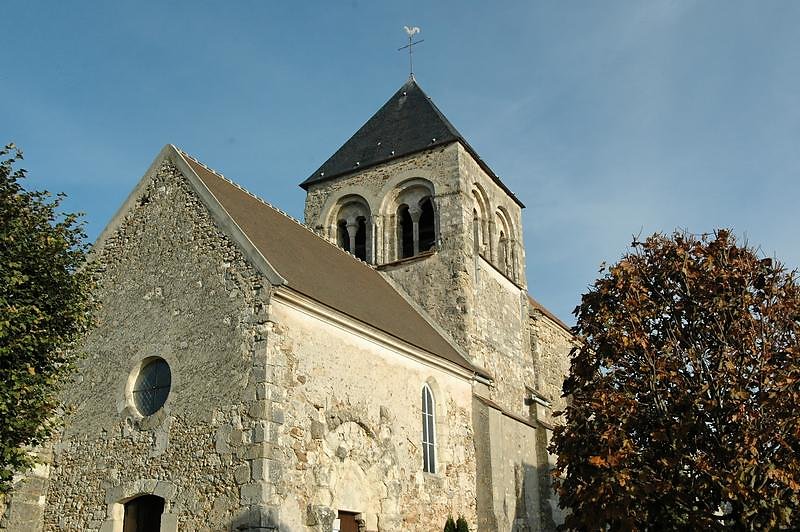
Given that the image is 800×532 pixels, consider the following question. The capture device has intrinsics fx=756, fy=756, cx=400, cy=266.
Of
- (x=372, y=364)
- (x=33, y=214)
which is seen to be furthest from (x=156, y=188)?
(x=372, y=364)

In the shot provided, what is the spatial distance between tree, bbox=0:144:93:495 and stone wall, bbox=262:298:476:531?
10.5 feet

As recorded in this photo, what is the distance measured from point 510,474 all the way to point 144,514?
8.91 metres

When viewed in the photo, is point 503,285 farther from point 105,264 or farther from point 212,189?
point 105,264

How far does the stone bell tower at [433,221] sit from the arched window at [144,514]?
28.5ft

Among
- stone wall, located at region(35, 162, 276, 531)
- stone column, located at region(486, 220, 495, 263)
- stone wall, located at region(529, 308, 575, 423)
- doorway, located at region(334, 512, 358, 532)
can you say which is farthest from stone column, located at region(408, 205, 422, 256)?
doorway, located at region(334, 512, 358, 532)

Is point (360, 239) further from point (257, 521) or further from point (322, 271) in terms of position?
point (257, 521)

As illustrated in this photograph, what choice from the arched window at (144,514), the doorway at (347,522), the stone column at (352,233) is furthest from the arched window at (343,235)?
the arched window at (144,514)

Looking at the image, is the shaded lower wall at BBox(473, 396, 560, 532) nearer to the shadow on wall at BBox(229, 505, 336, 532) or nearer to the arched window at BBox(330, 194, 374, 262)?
the shadow on wall at BBox(229, 505, 336, 532)

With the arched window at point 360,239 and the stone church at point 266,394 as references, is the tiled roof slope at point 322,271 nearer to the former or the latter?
the stone church at point 266,394

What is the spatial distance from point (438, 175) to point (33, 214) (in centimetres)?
1187

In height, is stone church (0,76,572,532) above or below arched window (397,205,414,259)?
below

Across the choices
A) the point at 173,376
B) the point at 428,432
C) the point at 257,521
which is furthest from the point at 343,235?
the point at 257,521

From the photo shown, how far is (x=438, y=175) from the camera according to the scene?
21.4m

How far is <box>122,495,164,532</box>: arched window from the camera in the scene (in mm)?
12430
